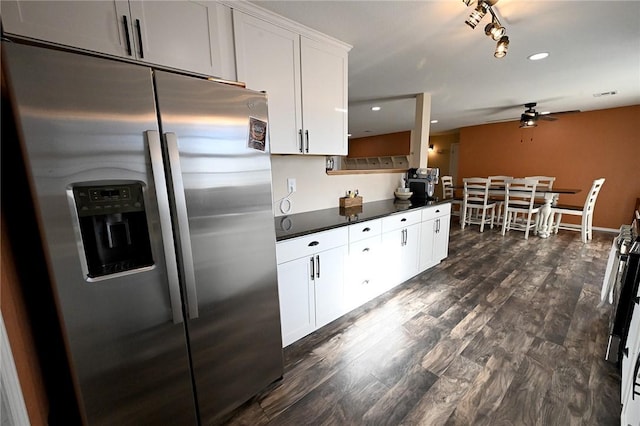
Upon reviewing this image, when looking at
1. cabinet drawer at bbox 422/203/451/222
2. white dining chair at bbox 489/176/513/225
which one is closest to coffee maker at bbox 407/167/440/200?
cabinet drawer at bbox 422/203/451/222

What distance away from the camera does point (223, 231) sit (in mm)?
1185

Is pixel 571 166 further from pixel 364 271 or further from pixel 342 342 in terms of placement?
pixel 342 342

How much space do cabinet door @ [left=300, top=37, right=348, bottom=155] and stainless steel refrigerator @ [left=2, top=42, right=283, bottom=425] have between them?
2.78 feet

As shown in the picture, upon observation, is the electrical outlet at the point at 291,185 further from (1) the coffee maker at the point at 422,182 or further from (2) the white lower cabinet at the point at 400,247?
(1) the coffee maker at the point at 422,182

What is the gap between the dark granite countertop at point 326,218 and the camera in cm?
176

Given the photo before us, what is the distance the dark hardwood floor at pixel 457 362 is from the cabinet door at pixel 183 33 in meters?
1.96

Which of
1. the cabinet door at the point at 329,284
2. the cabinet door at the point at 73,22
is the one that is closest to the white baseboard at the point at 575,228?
the cabinet door at the point at 329,284

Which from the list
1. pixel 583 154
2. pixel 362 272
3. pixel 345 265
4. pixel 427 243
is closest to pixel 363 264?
pixel 362 272

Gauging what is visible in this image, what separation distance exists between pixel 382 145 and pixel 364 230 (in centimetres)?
693

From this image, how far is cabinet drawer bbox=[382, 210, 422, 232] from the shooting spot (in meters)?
2.39

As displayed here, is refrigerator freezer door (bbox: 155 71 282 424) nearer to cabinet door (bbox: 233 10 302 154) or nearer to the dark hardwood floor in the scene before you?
the dark hardwood floor

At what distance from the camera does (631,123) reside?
4.54 meters

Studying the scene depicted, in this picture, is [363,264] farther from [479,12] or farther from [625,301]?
[479,12]

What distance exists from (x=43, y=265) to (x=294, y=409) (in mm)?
1325
